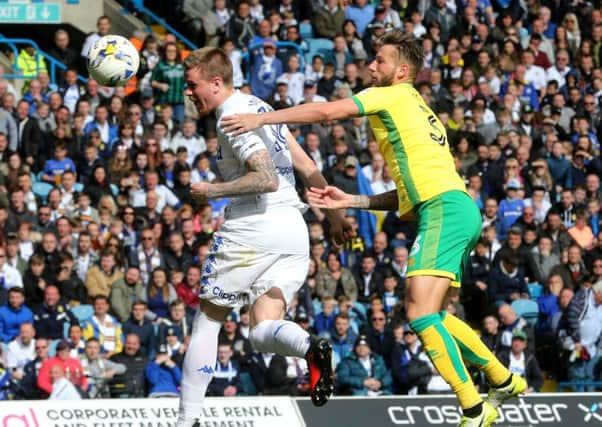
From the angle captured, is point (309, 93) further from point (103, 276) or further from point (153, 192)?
point (103, 276)

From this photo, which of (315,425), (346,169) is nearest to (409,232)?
(346,169)

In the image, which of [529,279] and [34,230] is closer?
[34,230]

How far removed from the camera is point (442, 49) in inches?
863

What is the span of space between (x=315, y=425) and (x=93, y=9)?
12412 millimetres

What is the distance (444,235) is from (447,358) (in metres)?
0.76

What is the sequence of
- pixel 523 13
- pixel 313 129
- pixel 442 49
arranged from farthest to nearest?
pixel 523 13 → pixel 442 49 → pixel 313 129

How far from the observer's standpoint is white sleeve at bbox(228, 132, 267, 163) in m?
8.44

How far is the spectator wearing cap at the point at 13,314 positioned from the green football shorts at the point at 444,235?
24.7 ft

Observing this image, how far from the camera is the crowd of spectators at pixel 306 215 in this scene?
49.5ft

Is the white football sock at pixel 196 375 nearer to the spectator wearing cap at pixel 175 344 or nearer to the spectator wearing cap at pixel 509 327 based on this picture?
the spectator wearing cap at pixel 175 344

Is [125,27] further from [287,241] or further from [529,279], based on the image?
[287,241]

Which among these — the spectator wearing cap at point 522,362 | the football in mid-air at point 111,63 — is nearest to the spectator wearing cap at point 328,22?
the spectator wearing cap at point 522,362

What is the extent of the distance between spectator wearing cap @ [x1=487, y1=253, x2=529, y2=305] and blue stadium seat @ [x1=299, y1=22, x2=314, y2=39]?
22.2 ft

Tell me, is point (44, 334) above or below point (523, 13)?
below
